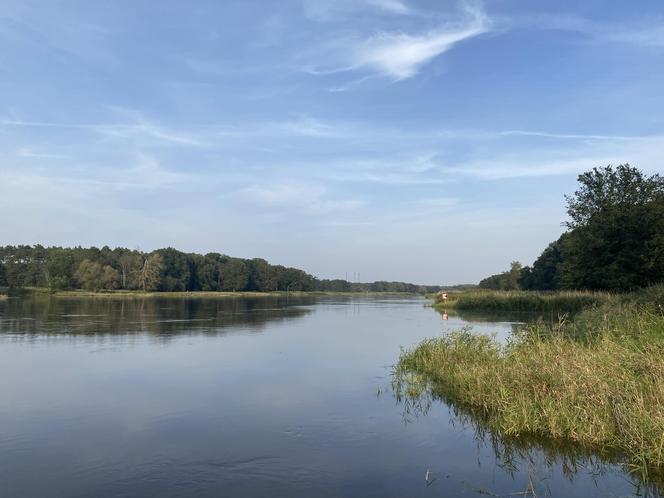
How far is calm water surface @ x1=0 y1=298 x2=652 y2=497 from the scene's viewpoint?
26.1 feet

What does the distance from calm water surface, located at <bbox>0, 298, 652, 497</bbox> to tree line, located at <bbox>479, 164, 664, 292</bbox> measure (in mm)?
31599

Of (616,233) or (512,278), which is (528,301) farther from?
(512,278)

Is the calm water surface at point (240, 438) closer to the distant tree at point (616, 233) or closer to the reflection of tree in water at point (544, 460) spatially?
the reflection of tree in water at point (544, 460)

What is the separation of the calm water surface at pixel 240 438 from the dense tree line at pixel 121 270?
100 m

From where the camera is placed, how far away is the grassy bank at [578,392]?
8789mm

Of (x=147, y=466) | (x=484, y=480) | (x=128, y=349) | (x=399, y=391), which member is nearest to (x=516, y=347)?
(x=399, y=391)

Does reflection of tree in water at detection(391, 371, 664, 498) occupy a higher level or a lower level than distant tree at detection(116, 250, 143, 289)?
lower

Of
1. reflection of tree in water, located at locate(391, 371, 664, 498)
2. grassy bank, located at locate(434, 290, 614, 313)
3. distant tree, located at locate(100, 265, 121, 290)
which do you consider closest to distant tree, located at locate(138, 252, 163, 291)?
distant tree, located at locate(100, 265, 121, 290)

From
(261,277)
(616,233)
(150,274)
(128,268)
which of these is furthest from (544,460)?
(261,277)

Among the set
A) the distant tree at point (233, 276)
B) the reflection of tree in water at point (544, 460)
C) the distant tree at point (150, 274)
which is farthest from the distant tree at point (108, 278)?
the reflection of tree in water at point (544, 460)

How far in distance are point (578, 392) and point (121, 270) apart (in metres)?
127

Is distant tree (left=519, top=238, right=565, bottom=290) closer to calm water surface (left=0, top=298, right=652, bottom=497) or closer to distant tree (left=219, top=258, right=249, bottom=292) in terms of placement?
calm water surface (left=0, top=298, right=652, bottom=497)

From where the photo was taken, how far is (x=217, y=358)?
2056cm

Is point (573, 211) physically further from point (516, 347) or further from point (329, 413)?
point (329, 413)
